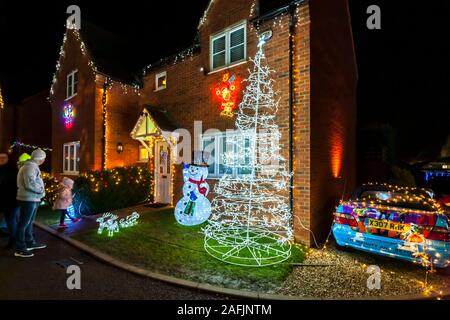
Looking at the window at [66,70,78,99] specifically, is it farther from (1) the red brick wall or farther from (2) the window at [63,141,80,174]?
(1) the red brick wall

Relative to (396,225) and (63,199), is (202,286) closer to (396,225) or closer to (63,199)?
(396,225)

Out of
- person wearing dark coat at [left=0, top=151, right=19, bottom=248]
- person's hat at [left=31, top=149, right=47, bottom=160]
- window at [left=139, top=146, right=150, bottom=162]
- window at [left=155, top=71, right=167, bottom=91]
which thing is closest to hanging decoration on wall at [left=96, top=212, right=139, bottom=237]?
person wearing dark coat at [left=0, top=151, right=19, bottom=248]

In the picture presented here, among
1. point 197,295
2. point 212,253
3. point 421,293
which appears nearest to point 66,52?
point 212,253

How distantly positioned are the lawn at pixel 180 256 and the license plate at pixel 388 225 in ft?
4.93

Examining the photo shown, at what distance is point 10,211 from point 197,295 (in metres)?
4.65

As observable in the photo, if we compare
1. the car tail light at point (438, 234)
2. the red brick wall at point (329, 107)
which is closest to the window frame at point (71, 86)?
the red brick wall at point (329, 107)

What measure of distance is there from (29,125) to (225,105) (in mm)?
19936

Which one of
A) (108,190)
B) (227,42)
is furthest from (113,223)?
(227,42)

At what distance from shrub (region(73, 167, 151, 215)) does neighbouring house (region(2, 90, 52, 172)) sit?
13.9 metres

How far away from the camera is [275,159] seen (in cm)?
690

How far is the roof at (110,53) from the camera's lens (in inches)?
477

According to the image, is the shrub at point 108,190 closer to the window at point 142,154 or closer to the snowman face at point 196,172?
the window at point 142,154

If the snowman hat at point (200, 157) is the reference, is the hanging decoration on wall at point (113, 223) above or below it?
below

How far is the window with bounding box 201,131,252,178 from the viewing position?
302 inches
